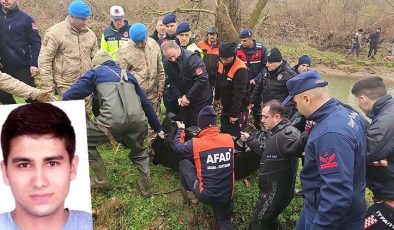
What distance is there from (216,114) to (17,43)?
260 centimetres

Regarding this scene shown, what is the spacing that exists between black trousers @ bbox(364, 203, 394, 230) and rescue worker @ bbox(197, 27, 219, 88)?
3369 millimetres

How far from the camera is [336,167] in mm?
2359

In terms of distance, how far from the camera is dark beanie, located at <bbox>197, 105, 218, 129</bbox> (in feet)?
11.8

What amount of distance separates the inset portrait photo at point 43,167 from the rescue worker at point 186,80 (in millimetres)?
3133

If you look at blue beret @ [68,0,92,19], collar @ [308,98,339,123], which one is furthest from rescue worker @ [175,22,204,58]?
collar @ [308,98,339,123]

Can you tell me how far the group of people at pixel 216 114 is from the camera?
8.25 feet

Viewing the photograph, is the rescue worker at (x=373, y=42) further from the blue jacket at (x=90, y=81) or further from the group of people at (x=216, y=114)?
the blue jacket at (x=90, y=81)

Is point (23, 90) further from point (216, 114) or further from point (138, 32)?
point (138, 32)

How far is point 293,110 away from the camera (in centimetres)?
525

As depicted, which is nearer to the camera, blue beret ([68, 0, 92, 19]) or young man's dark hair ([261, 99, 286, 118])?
young man's dark hair ([261, 99, 286, 118])

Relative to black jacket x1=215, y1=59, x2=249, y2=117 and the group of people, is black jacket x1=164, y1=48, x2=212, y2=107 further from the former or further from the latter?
black jacket x1=215, y1=59, x2=249, y2=117

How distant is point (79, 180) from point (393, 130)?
8.27ft

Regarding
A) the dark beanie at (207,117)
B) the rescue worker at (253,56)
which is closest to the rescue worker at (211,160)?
the dark beanie at (207,117)

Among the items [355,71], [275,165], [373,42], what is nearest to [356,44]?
[373,42]
